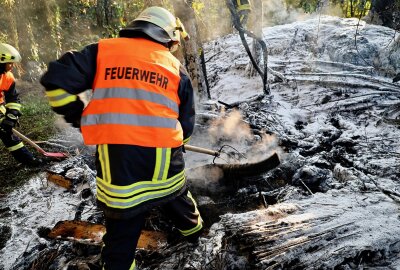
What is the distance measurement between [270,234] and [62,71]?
185 centimetres

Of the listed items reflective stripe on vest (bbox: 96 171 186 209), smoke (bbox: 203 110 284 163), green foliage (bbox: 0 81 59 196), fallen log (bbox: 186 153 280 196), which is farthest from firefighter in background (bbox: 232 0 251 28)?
green foliage (bbox: 0 81 59 196)

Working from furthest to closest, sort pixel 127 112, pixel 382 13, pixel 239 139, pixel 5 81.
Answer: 1. pixel 382 13
2. pixel 239 139
3. pixel 5 81
4. pixel 127 112

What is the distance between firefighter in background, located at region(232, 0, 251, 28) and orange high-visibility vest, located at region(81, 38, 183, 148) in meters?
3.66

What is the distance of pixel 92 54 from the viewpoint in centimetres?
197

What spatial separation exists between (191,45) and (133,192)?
4.17 metres

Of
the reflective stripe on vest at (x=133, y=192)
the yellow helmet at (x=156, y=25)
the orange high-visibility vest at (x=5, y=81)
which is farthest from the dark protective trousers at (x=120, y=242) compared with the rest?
the orange high-visibility vest at (x=5, y=81)

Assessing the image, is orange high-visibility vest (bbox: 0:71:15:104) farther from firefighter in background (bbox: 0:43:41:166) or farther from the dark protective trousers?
the dark protective trousers

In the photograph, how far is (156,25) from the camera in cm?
208

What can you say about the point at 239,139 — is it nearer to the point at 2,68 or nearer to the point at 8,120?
the point at 8,120

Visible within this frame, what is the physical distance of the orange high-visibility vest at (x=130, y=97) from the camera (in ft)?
6.15

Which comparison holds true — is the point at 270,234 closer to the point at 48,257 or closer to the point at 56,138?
the point at 48,257

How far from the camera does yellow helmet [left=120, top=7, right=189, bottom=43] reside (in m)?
2.04

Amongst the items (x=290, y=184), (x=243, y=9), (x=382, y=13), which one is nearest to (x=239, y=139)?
(x=290, y=184)

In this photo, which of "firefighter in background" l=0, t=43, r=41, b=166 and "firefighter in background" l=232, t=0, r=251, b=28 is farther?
"firefighter in background" l=232, t=0, r=251, b=28
